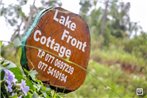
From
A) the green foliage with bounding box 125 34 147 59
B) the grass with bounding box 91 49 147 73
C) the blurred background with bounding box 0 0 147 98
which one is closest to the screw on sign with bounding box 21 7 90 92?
the blurred background with bounding box 0 0 147 98

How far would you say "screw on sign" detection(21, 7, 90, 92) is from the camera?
5.62ft

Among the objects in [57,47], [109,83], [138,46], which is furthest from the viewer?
[138,46]

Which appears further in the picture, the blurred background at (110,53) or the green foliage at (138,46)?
the green foliage at (138,46)

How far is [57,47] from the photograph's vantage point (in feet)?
5.85

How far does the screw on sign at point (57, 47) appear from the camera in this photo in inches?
67.4

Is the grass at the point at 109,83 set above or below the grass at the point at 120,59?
below

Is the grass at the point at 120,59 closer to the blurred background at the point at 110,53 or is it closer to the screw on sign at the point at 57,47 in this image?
the blurred background at the point at 110,53

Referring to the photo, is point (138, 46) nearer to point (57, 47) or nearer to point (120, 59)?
point (120, 59)

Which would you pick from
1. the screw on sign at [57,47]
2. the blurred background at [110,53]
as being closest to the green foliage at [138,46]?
the blurred background at [110,53]

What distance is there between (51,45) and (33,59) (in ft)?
0.32

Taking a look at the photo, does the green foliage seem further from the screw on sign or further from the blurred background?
the screw on sign

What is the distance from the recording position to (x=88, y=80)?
6.84 m

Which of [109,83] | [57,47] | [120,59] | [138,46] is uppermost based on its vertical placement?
[138,46]

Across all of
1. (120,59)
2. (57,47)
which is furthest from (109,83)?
(57,47)
